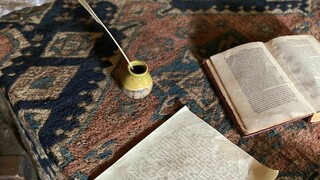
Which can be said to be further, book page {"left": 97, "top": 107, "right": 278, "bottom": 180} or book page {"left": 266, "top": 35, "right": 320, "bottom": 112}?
book page {"left": 266, "top": 35, "right": 320, "bottom": 112}

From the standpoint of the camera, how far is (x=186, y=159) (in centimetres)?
84

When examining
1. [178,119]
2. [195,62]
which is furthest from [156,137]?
[195,62]

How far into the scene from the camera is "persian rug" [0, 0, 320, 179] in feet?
2.88

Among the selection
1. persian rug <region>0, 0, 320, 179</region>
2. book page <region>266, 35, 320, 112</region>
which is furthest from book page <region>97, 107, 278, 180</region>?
book page <region>266, 35, 320, 112</region>

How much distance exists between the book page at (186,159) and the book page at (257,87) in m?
0.08

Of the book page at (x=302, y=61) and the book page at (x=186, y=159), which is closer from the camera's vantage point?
the book page at (x=186, y=159)

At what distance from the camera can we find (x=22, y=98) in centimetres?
98

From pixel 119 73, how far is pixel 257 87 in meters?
0.36

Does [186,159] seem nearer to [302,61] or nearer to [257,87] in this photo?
[257,87]

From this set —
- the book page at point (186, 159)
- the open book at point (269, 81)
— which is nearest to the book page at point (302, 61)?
the open book at point (269, 81)

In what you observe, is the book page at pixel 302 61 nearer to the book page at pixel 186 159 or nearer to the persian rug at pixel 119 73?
Answer: the persian rug at pixel 119 73

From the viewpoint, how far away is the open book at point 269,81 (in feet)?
2.95

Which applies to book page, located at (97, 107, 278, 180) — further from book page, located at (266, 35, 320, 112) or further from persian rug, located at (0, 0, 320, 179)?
book page, located at (266, 35, 320, 112)

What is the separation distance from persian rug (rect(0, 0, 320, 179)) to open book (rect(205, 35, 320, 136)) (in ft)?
0.13
